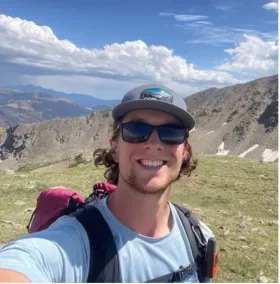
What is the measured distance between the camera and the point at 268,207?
985 inches

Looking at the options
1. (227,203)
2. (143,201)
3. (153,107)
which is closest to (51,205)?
(143,201)

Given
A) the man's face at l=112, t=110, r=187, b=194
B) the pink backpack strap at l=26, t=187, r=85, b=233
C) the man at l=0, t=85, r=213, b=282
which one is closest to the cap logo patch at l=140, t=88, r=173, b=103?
the man at l=0, t=85, r=213, b=282

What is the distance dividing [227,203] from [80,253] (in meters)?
22.8

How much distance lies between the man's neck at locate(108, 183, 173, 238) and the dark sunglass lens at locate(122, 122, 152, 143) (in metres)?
0.53

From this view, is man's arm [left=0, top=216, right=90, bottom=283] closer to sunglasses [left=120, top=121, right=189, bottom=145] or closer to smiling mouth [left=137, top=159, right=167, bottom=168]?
smiling mouth [left=137, top=159, right=167, bottom=168]

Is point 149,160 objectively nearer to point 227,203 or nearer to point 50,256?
point 50,256

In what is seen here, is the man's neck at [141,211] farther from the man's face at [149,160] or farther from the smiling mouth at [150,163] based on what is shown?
the smiling mouth at [150,163]

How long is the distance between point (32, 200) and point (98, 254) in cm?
1923

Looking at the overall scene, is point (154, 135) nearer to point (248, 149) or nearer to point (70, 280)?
point (70, 280)

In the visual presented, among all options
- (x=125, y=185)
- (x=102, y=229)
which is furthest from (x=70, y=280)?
(x=125, y=185)

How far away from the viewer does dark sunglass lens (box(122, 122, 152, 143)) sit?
4.21 meters

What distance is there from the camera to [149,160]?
4258 millimetres

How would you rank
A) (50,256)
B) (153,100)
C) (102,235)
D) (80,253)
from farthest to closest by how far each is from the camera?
(153,100) < (102,235) < (80,253) < (50,256)

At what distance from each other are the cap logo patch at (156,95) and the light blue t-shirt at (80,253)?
1153 millimetres
